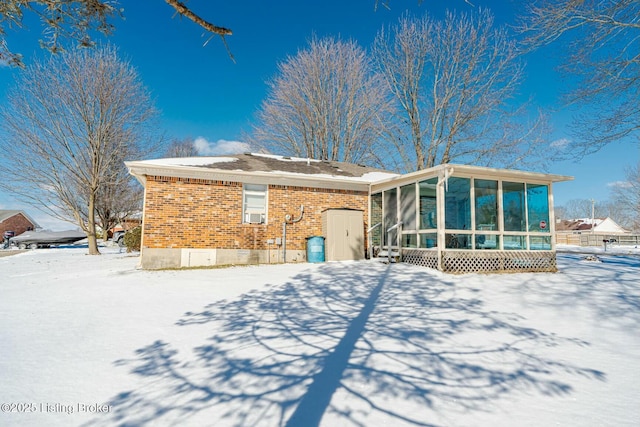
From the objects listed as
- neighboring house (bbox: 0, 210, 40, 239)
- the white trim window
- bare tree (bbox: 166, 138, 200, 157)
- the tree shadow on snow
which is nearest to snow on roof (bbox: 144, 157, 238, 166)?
the white trim window

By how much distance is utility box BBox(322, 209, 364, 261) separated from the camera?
10.9 metres

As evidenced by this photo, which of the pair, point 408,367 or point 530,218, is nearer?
point 408,367

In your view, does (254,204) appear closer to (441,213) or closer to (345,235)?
(345,235)

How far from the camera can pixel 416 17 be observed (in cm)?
1775

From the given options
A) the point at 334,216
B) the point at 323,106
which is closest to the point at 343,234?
the point at 334,216

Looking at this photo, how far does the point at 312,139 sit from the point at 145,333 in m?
22.2

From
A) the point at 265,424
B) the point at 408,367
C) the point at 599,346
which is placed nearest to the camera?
the point at 265,424

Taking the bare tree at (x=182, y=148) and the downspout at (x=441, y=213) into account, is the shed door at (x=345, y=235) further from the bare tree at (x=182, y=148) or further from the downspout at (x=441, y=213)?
the bare tree at (x=182, y=148)

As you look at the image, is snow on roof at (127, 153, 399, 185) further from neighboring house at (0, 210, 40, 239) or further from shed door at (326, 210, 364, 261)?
neighboring house at (0, 210, 40, 239)

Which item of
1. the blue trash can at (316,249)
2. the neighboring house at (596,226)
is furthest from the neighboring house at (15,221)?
the neighboring house at (596,226)

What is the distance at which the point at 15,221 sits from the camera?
38.1 metres

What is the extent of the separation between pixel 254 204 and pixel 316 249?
8.27 feet

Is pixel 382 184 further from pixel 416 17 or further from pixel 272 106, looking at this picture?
pixel 272 106

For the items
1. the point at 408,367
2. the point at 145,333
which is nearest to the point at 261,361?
the point at 408,367
